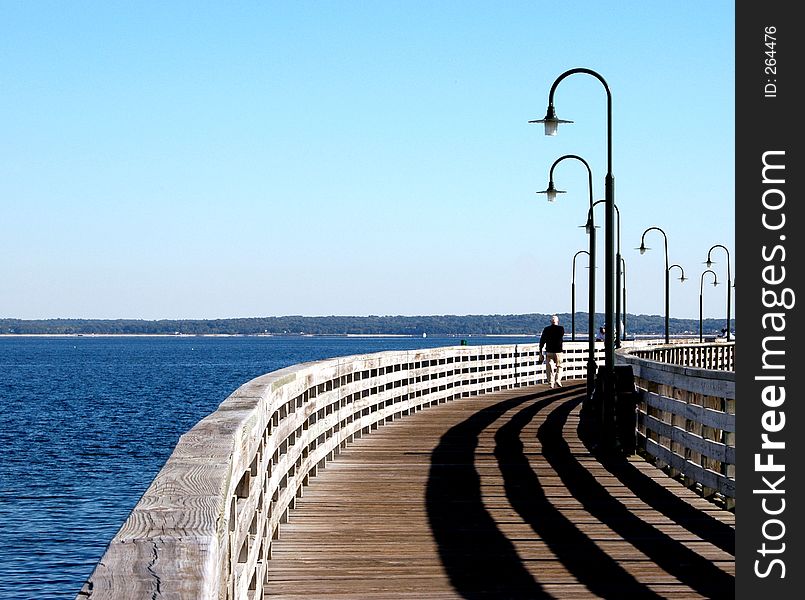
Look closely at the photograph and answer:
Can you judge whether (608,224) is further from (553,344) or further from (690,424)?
(553,344)

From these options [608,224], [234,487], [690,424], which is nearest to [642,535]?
[690,424]

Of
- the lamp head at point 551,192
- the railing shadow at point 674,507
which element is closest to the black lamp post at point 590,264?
the lamp head at point 551,192

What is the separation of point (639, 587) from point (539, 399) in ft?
67.4

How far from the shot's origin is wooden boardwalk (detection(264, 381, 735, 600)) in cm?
779

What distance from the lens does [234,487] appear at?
17.1 feet

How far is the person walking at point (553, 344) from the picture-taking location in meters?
31.0

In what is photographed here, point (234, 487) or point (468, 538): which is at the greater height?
point (234, 487)

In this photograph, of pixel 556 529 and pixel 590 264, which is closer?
pixel 556 529

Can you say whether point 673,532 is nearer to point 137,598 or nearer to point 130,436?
point 137,598

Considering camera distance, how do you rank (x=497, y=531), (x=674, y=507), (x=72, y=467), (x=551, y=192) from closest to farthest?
(x=497, y=531) → (x=674, y=507) → (x=551, y=192) → (x=72, y=467)

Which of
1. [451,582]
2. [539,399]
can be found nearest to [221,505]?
[451,582]

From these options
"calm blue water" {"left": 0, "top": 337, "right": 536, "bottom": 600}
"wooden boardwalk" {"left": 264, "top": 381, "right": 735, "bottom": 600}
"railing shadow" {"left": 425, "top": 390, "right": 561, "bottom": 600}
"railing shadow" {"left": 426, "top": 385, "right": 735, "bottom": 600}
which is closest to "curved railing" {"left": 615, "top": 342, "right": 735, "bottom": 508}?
"wooden boardwalk" {"left": 264, "top": 381, "right": 735, "bottom": 600}

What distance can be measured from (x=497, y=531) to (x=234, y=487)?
16.1 ft

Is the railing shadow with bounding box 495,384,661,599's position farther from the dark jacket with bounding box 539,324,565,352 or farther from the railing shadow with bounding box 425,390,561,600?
the dark jacket with bounding box 539,324,565,352
